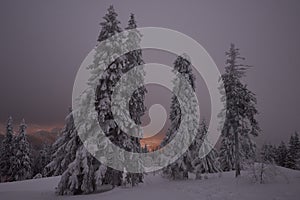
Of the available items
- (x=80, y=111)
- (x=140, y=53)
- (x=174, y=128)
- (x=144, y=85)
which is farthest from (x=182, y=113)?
(x=80, y=111)

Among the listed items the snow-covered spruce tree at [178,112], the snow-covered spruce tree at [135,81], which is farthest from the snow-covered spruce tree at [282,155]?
the snow-covered spruce tree at [135,81]

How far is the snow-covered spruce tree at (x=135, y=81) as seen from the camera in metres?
18.5

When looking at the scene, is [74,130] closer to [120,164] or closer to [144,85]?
[120,164]

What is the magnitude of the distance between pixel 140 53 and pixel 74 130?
901 cm

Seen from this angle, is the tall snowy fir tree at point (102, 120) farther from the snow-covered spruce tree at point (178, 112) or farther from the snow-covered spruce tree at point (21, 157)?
the snow-covered spruce tree at point (21, 157)

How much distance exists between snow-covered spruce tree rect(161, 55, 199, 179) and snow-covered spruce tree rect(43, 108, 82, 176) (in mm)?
11132

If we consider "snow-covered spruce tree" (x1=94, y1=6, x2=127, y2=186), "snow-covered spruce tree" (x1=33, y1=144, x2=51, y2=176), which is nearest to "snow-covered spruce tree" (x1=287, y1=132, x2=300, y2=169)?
"snow-covered spruce tree" (x1=94, y1=6, x2=127, y2=186)

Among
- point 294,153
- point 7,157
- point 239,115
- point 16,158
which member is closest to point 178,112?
point 239,115

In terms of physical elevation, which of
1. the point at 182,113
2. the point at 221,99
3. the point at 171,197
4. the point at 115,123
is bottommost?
the point at 171,197

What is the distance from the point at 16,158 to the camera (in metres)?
43.4

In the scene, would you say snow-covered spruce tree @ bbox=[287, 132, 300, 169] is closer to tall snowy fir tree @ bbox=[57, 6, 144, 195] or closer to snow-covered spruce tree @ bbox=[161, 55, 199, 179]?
snow-covered spruce tree @ bbox=[161, 55, 199, 179]

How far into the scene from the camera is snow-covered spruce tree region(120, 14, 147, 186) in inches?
727

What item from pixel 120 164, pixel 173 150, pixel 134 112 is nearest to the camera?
pixel 120 164

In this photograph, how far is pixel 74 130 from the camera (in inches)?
669
